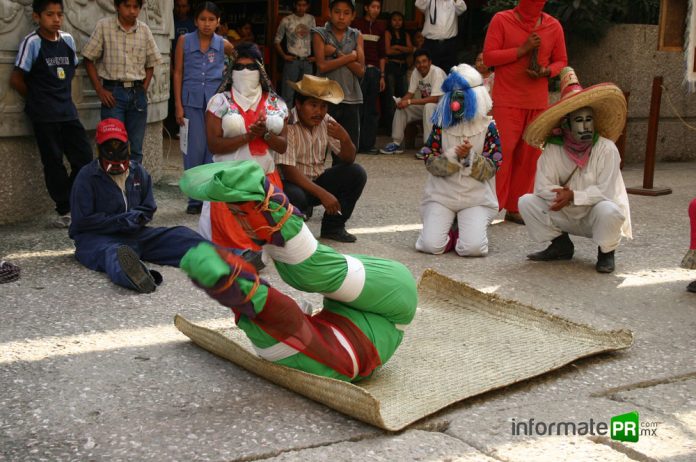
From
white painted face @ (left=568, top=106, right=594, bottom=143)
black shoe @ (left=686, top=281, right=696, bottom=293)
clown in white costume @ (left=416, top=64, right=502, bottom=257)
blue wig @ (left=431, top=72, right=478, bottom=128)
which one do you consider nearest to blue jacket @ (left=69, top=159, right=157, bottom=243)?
clown in white costume @ (left=416, top=64, right=502, bottom=257)

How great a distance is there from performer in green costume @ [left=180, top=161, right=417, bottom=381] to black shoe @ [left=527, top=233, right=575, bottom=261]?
2494mm

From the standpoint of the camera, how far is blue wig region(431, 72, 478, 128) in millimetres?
6172

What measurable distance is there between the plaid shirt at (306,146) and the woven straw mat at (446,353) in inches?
65.7

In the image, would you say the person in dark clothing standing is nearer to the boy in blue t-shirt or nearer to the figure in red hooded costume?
the figure in red hooded costume

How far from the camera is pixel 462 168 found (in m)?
6.29

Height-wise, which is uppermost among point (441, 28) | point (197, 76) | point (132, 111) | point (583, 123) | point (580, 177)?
point (441, 28)

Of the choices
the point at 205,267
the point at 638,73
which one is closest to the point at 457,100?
the point at 205,267

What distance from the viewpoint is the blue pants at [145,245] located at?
17.8 feet

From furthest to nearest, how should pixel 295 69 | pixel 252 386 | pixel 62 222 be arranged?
pixel 295 69
pixel 62 222
pixel 252 386

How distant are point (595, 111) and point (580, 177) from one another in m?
0.42

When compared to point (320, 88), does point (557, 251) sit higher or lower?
lower

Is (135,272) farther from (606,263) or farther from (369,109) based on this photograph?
(369,109)

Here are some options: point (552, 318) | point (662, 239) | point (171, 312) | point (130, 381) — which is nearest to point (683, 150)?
point (662, 239)

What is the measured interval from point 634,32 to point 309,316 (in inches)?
314
